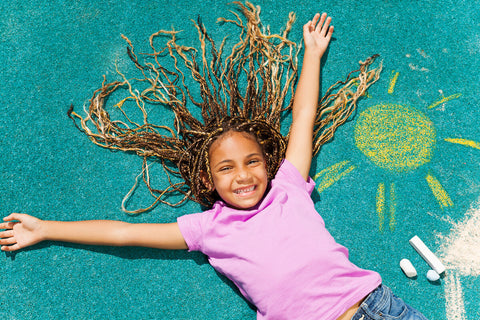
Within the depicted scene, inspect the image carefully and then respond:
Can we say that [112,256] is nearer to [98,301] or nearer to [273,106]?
[98,301]

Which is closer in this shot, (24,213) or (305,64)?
(24,213)

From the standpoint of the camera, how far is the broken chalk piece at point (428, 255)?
5.07ft

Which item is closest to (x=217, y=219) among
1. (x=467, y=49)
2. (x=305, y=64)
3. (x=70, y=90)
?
(x=305, y=64)

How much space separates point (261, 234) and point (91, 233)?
0.65 m

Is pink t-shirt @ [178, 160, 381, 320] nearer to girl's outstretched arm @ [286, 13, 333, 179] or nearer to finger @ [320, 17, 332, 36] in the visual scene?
girl's outstretched arm @ [286, 13, 333, 179]

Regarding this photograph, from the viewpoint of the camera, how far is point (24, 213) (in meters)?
1.54

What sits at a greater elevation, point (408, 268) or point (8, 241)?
point (8, 241)

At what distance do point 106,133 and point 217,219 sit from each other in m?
0.65

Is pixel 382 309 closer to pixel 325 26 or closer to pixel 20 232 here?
pixel 325 26

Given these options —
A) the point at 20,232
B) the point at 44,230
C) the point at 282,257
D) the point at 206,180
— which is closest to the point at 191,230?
the point at 206,180

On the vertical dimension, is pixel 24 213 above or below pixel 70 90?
below

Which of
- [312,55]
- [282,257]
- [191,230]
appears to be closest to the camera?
[282,257]

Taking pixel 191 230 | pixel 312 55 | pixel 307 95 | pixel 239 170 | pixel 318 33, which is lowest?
pixel 191 230

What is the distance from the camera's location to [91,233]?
55.4 inches
